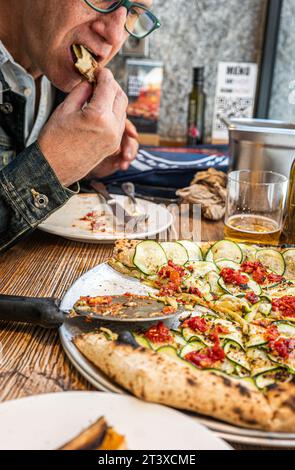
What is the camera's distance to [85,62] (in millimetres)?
1781

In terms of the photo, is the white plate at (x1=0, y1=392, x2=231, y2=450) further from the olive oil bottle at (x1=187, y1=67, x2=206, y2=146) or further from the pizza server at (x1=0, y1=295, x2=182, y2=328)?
the olive oil bottle at (x1=187, y1=67, x2=206, y2=146)

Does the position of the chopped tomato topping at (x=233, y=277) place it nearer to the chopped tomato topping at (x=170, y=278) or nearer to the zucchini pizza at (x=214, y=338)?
the zucchini pizza at (x=214, y=338)

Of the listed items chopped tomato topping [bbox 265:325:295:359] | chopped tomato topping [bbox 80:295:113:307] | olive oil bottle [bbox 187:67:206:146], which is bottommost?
olive oil bottle [bbox 187:67:206:146]

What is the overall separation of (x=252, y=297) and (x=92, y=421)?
668 millimetres

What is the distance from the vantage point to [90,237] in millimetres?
1711

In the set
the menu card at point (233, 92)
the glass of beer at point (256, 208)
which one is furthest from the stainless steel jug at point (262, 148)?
the menu card at point (233, 92)

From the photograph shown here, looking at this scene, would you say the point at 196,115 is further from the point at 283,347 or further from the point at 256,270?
the point at 283,347

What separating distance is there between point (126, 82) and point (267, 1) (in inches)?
45.0

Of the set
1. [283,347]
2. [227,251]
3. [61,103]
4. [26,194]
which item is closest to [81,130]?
[61,103]

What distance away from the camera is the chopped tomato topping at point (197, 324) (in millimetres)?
1135

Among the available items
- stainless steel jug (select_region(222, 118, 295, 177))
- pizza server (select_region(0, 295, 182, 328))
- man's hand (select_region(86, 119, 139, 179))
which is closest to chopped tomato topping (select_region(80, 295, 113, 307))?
pizza server (select_region(0, 295, 182, 328))

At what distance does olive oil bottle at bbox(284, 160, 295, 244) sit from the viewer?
1.72 m
